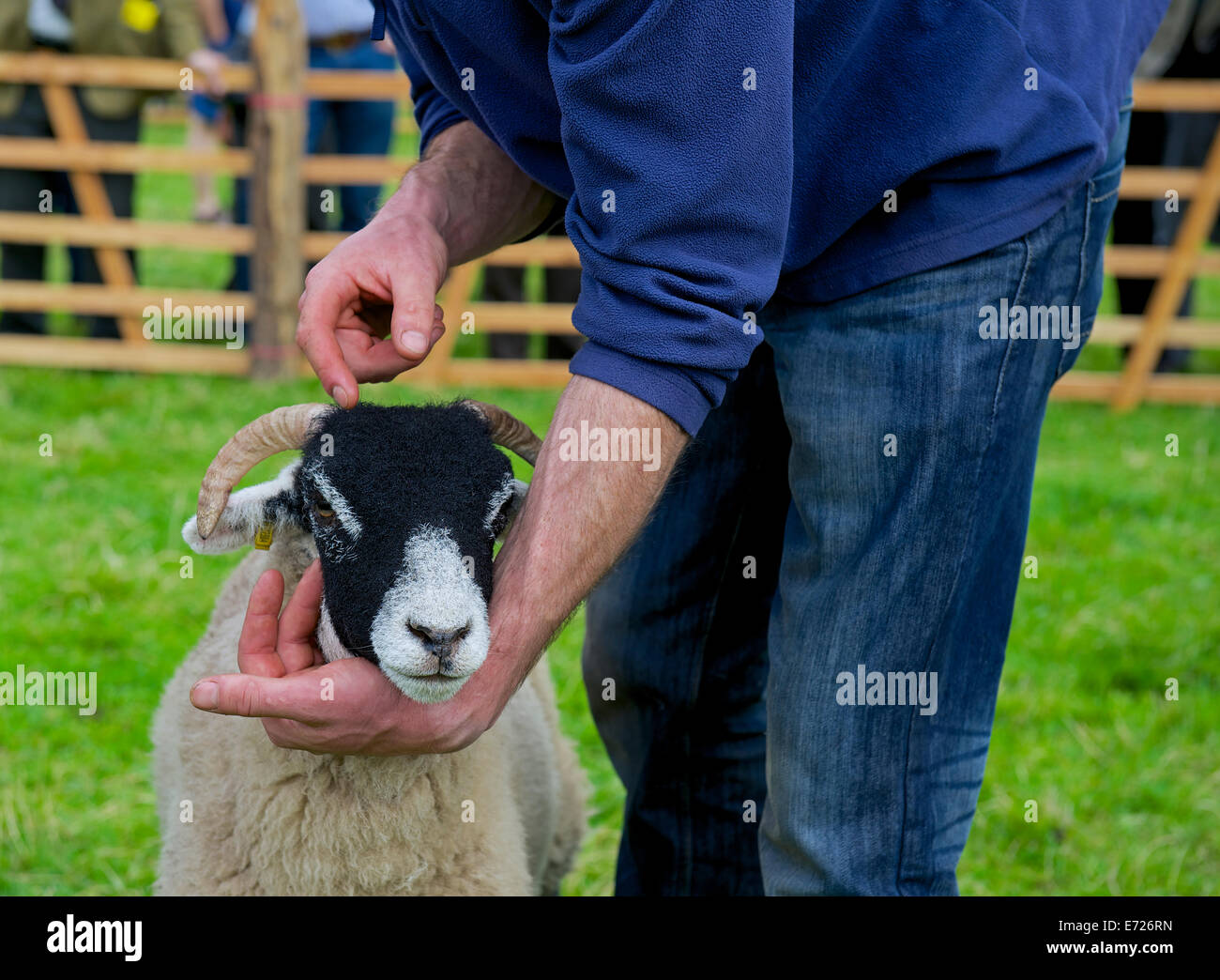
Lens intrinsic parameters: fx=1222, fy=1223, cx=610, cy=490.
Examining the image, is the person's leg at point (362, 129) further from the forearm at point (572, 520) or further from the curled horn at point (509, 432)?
the forearm at point (572, 520)

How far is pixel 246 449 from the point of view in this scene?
209 cm

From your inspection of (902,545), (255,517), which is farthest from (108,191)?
(902,545)

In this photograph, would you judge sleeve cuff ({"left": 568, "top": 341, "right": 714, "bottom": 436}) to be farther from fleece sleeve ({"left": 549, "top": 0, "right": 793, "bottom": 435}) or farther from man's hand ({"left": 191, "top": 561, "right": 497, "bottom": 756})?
man's hand ({"left": 191, "top": 561, "right": 497, "bottom": 756})

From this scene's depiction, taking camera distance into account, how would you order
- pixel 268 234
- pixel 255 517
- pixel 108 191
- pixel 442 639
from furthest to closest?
pixel 108 191 < pixel 268 234 < pixel 255 517 < pixel 442 639

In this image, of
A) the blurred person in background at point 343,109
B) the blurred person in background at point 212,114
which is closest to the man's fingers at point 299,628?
the blurred person in background at point 343,109

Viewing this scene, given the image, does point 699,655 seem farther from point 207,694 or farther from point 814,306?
point 207,694

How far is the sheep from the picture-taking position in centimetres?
183

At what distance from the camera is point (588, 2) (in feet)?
4.98

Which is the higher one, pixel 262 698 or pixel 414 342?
pixel 414 342

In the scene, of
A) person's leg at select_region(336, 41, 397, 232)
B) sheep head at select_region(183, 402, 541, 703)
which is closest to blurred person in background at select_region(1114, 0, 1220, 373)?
person's leg at select_region(336, 41, 397, 232)

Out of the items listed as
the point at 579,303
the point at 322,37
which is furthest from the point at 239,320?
the point at 579,303

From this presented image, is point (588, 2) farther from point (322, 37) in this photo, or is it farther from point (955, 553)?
point (322, 37)

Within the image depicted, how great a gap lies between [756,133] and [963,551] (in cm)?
77

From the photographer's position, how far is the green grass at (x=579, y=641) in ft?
10.6
